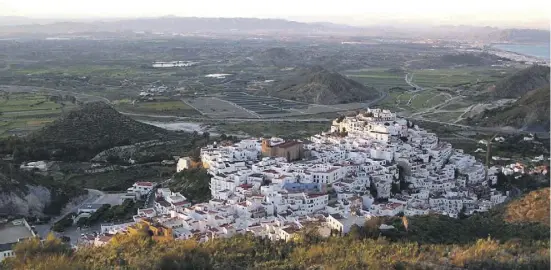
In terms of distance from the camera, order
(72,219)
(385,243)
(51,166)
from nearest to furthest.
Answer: (385,243) < (72,219) < (51,166)

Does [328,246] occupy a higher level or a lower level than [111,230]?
higher

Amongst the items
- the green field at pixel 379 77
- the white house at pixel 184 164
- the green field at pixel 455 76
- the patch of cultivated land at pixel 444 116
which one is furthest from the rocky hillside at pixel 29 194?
the green field at pixel 455 76

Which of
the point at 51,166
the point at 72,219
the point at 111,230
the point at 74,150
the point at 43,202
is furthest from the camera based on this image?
the point at 74,150

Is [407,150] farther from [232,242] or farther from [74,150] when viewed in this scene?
[74,150]

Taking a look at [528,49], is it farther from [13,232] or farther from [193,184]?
[13,232]

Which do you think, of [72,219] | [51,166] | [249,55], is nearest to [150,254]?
[72,219]

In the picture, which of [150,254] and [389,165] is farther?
[389,165]
